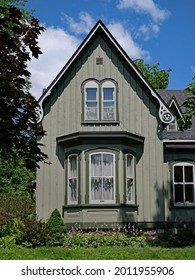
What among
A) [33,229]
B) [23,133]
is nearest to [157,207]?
[33,229]

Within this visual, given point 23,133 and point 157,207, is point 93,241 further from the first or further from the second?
point 23,133

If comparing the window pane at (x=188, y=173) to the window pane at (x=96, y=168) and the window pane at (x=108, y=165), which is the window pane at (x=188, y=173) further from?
the window pane at (x=96, y=168)

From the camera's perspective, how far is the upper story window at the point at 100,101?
19.2 m

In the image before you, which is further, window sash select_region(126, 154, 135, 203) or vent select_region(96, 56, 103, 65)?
vent select_region(96, 56, 103, 65)

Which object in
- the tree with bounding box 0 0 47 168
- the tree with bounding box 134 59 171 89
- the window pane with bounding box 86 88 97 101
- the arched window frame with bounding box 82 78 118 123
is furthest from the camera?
the tree with bounding box 134 59 171 89

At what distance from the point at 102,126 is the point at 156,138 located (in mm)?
2453

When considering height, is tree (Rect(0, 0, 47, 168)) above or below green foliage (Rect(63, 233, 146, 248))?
above

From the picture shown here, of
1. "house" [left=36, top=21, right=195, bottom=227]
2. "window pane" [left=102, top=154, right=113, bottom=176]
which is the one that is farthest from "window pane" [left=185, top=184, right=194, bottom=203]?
"window pane" [left=102, top=154, right=113, bottom=176]

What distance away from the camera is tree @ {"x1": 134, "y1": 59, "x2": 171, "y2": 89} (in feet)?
136

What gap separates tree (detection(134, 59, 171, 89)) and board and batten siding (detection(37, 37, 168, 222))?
21.9 m

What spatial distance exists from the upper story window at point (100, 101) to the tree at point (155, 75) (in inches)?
877

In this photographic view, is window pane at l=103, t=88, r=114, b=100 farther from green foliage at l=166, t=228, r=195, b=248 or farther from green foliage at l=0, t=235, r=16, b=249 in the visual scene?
green foliage at l=0, t=235, r=16, b=249

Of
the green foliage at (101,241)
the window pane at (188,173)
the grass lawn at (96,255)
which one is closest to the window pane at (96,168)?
the green foliage at (101,241)

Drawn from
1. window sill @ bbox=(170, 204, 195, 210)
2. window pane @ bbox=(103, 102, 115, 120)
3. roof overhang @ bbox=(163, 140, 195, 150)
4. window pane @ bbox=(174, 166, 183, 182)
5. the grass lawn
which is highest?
window pane @ bbox=(103, 102, 115, 120)
